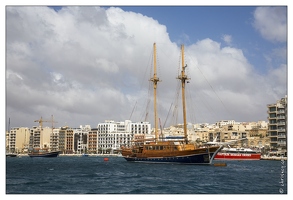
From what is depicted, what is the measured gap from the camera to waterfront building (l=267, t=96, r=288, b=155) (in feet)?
269

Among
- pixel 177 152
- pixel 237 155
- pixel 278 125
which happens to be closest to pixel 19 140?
pixel 237 155

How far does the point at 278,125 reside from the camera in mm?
84062

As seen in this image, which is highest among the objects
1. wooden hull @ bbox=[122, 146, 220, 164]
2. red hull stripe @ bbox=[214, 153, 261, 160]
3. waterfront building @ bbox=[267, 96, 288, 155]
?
waterfront building @ bbox=[267, 96, 288, 155]

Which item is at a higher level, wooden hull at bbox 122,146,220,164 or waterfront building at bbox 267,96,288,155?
waterfront building at bbox 267,96,288,155

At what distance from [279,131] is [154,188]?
6201 centimetres

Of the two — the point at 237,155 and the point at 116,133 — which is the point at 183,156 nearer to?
the point at 237,155

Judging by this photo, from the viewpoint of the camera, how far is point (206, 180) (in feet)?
107

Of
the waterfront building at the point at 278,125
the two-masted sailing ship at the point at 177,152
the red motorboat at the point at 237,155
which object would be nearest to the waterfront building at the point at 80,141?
the red motorboat at the point at 237,155

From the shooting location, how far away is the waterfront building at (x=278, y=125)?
269 ft

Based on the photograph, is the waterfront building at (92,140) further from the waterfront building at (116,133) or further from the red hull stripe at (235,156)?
the red hull stripe at (235,156)

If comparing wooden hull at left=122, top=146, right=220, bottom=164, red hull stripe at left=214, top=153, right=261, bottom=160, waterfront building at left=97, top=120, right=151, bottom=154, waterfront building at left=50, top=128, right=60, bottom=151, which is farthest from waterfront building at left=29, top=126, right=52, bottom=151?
wooden hull at left=122, top=146, right=220, bottom=164

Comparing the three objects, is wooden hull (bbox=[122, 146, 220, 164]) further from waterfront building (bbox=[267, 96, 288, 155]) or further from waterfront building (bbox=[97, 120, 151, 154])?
waterfront building (bbox=[97, 120, 151, 154])
